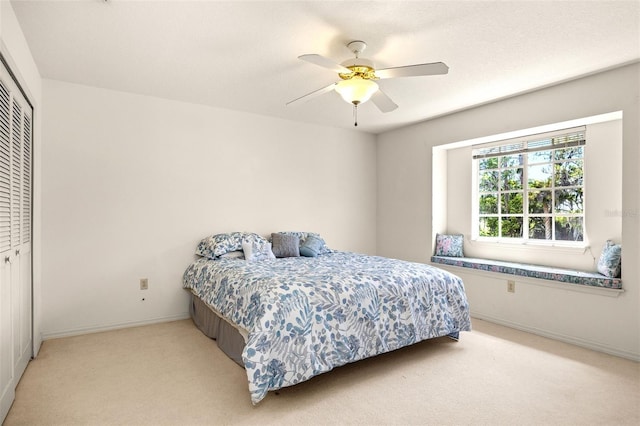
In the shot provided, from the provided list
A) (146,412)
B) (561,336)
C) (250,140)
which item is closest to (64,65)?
(250,140)

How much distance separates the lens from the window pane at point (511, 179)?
4.05m

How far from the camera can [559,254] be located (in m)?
3.60

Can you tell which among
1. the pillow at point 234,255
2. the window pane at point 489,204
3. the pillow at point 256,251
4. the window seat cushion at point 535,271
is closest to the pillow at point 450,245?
the window seat cushion at point 535,271

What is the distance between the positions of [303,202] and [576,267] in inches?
121

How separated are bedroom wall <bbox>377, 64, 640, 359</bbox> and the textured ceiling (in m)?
0.22

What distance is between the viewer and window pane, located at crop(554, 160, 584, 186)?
11.6 feet

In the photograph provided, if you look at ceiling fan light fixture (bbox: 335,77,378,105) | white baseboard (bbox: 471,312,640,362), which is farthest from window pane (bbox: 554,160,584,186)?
ceiling fan light fixture (bbox: 335,77,378,105)

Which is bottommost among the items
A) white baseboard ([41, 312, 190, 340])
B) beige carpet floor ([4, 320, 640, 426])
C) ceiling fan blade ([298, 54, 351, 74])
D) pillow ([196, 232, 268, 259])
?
beige carpet floor ([4, 320, 640, 426])

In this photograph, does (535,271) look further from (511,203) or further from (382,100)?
(382,100)

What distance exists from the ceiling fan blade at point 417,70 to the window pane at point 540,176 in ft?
7.58

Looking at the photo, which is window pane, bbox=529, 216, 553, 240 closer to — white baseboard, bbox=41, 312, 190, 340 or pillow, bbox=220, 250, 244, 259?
pillow, bbox=220, 250, 244, 259

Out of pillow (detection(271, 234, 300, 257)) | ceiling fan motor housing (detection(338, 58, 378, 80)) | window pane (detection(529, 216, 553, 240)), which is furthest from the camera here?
pillow (detection(271, 234, 300, 257))

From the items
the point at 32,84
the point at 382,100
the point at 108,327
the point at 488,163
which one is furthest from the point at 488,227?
the point at 32,84

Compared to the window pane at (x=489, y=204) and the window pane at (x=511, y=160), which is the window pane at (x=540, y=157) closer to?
the window pane at (x=511, y=160)
